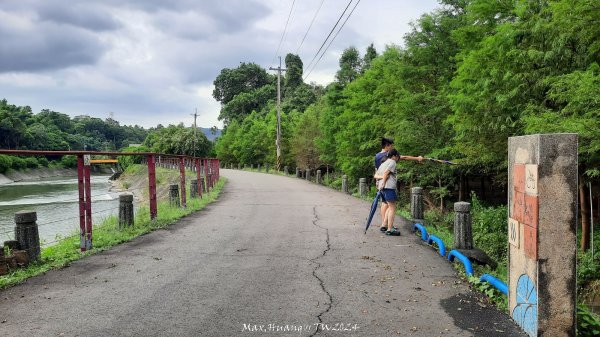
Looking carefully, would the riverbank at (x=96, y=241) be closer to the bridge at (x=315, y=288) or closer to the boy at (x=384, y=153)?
the bridge at (x=315, y=288)

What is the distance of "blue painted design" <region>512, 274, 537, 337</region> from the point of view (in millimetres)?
3650

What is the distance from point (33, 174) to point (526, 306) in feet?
277

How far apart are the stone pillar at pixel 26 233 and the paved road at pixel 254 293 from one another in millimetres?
553

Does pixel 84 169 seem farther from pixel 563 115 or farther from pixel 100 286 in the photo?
pixel 563 115

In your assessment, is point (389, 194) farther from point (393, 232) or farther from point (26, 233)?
point (26, 233)

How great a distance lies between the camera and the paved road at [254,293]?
3834mm

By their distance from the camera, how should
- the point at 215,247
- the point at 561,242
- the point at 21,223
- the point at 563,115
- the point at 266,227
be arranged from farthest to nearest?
the point at 266,227 < the point at 563,115 < the point at 215,247 < the point at 21,223 < the point at 561,242

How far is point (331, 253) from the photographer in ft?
22.1

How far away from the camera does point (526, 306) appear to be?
3.78 meters

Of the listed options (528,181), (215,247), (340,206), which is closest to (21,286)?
(215,247)

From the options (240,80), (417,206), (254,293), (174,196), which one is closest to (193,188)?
(174,196)

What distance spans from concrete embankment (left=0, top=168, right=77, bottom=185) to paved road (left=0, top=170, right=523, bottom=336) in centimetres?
6325

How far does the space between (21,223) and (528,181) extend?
20.4 ft

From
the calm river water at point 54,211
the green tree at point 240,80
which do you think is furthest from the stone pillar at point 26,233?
the green tree at point 240,80
